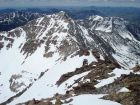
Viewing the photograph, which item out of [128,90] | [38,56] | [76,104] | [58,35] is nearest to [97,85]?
[128,90]

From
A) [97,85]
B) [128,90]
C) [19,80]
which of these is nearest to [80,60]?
[97,85]

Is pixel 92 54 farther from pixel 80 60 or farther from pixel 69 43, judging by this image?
pixel 69 43

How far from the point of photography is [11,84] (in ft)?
405

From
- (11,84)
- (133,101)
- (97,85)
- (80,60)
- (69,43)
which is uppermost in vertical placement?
(133,101)

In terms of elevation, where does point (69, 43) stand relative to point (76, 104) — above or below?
below

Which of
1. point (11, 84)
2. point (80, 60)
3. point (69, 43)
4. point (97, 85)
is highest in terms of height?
point (97, 85)

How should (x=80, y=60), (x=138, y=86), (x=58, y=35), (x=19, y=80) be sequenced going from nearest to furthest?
(x=138, y=86) → (x=80, y=60) → (x=19, y=80) → (x=58, y=35)

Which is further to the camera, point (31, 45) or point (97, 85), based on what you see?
point (31, 45)

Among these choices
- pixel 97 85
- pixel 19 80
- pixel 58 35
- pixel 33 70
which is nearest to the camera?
pixel 97 85

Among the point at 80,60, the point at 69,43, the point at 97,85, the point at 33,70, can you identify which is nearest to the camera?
the point at 97,85

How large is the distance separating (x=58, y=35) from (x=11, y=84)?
252 feet

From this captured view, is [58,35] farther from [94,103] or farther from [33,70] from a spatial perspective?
[94,103]

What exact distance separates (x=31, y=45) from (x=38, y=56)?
90.5ft

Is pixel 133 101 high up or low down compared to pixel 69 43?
up
